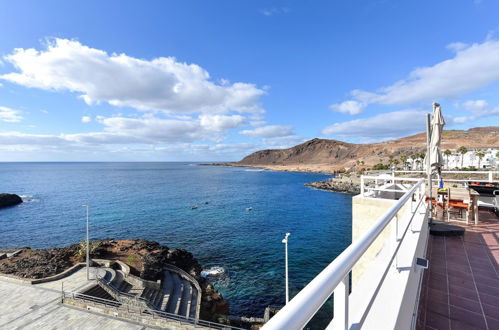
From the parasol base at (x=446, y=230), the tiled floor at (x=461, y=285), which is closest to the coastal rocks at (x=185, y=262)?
the parasol base at (x=446, y=230)

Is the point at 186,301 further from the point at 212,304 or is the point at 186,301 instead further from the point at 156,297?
the point at 156,297

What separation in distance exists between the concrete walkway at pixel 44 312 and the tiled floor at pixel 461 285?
11.7 metres

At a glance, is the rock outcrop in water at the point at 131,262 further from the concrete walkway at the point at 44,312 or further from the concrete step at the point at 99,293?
the concrete step at the point at 99,293

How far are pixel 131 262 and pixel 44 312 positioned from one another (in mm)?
6589

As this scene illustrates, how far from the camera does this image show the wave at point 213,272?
18125 mm

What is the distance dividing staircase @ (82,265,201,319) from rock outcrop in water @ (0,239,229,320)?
577 mm

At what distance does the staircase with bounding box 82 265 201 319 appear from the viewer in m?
13.0

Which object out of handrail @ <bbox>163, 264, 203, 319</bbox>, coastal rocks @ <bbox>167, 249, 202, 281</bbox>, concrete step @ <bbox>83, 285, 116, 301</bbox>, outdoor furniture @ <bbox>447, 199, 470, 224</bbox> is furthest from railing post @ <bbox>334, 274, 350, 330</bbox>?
coastal rocks @ <bbox>167, 249, 202, 281</bbox>

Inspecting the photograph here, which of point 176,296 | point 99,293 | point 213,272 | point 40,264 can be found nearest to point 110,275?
point 99,293

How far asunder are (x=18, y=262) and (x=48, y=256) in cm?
174

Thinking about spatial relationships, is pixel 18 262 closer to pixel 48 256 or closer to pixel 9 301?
pixel 48 256

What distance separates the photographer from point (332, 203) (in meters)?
44.0

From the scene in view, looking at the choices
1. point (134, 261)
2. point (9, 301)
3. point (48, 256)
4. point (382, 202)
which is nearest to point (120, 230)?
point (48, 256)

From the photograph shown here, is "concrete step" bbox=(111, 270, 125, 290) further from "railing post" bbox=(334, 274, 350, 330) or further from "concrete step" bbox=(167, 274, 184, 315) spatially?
"railing post" bbox=(334, 274, 350, 330)
